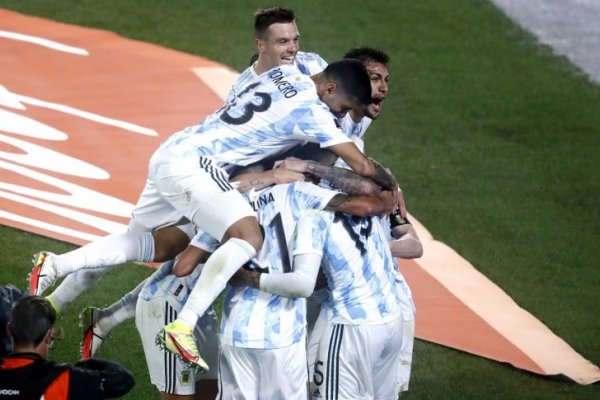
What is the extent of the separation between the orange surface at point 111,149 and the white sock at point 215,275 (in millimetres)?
3735

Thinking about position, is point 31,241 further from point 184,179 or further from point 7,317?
point 7,317

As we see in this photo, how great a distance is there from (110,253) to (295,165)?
4.19 ft

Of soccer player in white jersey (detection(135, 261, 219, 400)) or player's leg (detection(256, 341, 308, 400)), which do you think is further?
soccer player in white jersey (detection(135, 261, 219, 400))

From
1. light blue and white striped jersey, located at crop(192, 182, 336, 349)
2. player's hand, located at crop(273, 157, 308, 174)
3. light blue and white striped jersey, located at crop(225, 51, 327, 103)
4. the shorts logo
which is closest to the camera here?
light blue and white striped jersey, located at crop(192, 182, 336, 349)

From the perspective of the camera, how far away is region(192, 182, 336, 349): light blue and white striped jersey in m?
7.02

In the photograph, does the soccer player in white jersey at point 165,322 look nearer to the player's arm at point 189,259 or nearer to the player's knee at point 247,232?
the player's arm at point 189,259

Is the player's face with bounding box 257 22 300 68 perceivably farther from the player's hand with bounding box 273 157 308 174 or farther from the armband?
the player's hand with bounding box 273 157 308 174

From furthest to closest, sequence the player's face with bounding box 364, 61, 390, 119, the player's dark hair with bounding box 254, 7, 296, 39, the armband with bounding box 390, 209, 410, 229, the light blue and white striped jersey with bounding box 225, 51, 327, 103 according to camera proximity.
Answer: the player's dark hair with bounding box 254, 7, 296, 39
the light blue and white striped jersey with bounding box 225, 51, 327, 103
the player's face with bounding box 364, 61, 390, 119
the armband with bounding box 390, 209, 410, 229

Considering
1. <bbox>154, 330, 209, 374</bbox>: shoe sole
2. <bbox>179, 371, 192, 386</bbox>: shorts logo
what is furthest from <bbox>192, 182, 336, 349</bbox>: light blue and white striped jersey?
<bbox>179, 371, 192, 386</bbox>: shorts logo

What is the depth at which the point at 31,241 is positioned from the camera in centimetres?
1159

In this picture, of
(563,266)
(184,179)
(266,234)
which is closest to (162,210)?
(184,179)

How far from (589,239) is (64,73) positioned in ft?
21.6

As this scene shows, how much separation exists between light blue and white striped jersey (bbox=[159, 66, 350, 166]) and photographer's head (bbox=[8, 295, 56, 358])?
1.96 metres

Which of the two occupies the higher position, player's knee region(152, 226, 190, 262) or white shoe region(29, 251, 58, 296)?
player's knee region(152, 226, 190, 262)
